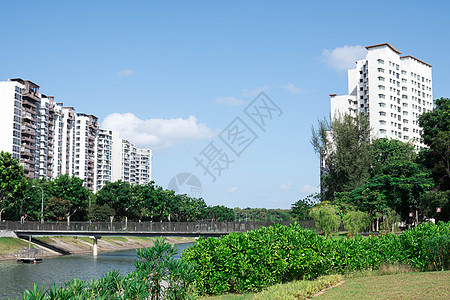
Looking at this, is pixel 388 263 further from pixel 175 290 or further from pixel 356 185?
pixel 356 185

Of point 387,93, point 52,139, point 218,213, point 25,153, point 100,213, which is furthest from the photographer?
point 218,213

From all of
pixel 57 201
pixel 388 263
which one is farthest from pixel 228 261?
pixel 57 201

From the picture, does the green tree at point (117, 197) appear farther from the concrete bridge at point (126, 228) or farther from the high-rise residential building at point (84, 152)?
the high-rise residential building at point (84, 152)

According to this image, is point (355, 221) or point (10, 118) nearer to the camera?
point (355, 221)

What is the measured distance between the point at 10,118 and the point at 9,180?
43.8m

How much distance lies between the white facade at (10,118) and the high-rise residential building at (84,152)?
40.2m

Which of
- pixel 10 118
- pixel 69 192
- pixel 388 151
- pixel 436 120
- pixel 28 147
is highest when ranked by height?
pixel 10 118

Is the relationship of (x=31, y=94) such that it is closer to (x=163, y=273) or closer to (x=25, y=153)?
(x=25, y=153)

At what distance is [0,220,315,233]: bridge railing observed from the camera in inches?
2405

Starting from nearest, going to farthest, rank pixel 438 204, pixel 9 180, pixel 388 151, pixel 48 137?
1. pixel 438 204
2. pixel 9 180
3. pixel 388 151
4. pixel 48 137

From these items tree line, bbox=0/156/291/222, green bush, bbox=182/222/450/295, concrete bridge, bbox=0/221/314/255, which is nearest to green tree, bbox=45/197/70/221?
tree line, bbox=0/156/291/222

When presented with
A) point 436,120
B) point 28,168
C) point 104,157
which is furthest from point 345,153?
point 104,157

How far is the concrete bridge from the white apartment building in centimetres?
6308

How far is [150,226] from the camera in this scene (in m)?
67.6
